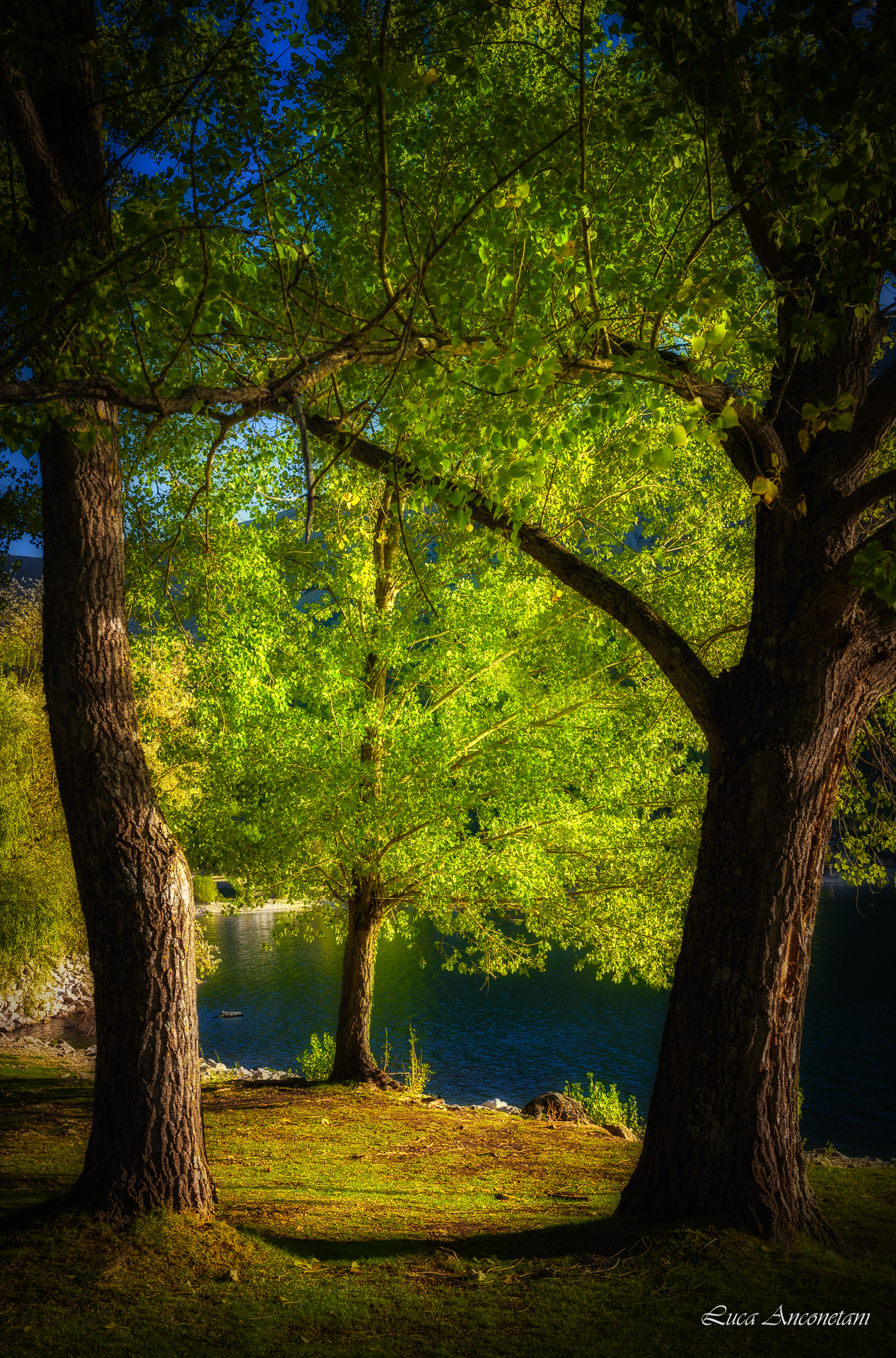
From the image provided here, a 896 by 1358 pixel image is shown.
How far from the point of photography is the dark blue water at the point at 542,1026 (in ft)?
53.2

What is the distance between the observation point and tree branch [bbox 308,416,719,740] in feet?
16.0

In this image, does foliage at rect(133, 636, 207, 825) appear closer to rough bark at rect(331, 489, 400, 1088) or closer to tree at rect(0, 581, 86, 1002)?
rough bark at rect(331, 489, 400, 1088)

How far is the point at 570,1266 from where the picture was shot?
12.9ft

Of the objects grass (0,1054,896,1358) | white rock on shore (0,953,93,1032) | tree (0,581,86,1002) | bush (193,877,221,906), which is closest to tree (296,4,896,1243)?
grass (0,1054,896,1358)

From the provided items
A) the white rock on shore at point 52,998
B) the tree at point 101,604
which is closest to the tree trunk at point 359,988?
the tree at point 101,604

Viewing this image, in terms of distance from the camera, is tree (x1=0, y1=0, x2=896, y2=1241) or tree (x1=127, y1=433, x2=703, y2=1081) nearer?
tree (x1=0, y1=0, x2=896, y2=1241)

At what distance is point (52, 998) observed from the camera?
70.2ft

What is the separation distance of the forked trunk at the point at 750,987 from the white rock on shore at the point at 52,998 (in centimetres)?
1725

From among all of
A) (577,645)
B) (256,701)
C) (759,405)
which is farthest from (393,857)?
(759,405)

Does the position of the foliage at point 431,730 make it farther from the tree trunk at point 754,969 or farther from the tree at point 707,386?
the tree trunk at point 754,969

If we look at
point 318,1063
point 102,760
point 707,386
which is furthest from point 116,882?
point 318,1063

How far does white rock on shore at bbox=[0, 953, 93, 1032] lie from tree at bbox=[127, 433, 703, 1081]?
12296 millimetres

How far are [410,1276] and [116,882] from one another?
2429 millimetres

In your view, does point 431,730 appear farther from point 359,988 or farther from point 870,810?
point 870,810
